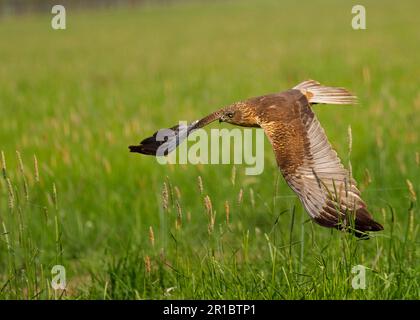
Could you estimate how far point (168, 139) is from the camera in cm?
268

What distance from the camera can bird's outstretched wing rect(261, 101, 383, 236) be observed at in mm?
2426

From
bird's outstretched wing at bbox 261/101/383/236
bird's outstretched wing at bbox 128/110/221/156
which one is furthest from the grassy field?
bird's outstretched wing at bbox 261/101/383/236

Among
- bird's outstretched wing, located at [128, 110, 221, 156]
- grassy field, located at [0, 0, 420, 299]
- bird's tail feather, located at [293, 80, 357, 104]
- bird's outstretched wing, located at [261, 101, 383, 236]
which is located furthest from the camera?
grassy field, located at [0, 0, 420, 299]

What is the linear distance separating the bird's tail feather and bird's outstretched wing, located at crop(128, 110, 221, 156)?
416 mm

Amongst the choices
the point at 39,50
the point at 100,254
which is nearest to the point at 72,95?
the point at 100,254

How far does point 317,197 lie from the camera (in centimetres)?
247

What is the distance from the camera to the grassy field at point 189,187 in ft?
11.3

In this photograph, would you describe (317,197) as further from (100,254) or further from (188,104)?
(188,104)

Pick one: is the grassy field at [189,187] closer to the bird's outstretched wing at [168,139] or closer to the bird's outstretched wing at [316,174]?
the bird's outstretched wing at [168,139]

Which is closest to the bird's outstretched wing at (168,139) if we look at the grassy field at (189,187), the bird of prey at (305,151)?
the bird of prey at (305,151)

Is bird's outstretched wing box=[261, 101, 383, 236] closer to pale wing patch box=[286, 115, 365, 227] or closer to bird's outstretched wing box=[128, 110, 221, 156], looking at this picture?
pale wing patch box=[286, 115, 365, 227]

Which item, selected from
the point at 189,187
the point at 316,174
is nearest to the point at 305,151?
the point at 316,174

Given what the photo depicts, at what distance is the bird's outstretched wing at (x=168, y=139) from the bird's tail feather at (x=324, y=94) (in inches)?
16.4

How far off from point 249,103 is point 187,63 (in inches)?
596
